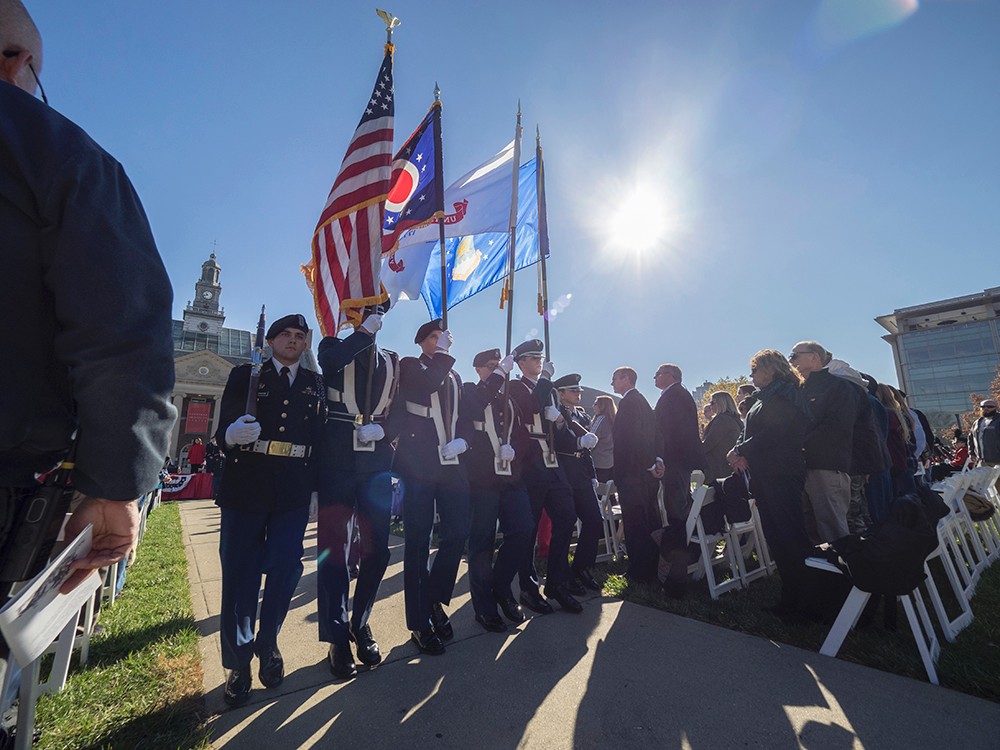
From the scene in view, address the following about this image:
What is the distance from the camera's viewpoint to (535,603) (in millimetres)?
4035

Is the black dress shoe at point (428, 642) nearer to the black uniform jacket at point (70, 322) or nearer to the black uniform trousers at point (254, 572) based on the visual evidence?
the black uniform trousers at point (254, 572)

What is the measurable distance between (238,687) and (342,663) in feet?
1.78

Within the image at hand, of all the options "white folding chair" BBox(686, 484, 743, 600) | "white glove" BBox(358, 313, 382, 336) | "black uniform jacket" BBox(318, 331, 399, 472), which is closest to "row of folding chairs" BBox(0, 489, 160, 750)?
"black uniform jacket" BBox(318, 331, 399, 472)

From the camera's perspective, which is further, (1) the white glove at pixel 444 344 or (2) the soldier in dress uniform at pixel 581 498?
(2) the soldier in dress uniform at pixel 581 498

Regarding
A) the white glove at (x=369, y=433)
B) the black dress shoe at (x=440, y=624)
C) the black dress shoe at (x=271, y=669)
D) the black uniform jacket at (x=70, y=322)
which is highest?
the black uniform jacket at (x=70, y=322)

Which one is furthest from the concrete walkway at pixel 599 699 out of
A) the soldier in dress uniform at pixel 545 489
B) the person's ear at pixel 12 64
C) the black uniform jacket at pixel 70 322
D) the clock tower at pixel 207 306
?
the clock tower at pixel 207 306

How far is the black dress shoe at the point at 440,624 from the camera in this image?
11.1ft

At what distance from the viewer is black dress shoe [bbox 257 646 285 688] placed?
2684 millimetres

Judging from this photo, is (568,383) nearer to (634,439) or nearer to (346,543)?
(634,439)

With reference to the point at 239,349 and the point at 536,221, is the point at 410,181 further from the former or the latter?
the point at 239,349

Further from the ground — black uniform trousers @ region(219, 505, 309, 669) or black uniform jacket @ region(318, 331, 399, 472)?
black uniform jacket @ region(318, 331, 399, 472)

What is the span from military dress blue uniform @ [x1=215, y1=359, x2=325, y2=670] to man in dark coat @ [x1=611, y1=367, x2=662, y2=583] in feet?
11.0

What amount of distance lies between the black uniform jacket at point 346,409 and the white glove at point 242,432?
53 cm

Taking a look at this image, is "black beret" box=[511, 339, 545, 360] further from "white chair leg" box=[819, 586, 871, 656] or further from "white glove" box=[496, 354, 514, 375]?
"white chair leg" box=[819, 586, 871, 656]
